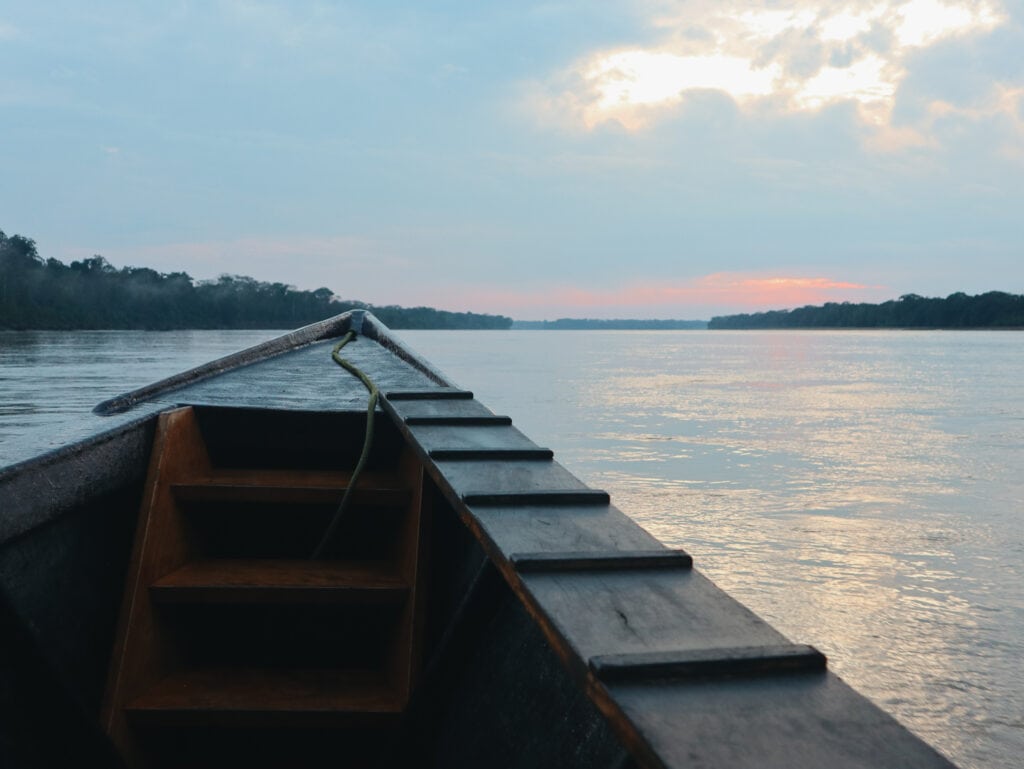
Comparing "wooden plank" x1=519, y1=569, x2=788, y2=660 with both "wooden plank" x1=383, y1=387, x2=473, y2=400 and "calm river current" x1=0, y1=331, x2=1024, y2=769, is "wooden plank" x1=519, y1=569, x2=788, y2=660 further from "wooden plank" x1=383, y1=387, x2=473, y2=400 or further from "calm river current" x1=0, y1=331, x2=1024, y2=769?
"wooden plank" x1=383, y1=387, x2=473, y2=400

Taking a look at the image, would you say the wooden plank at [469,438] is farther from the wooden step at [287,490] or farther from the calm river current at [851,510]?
the calm river current at [851,510]

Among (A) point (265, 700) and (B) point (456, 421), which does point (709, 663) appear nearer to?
(A) point (265, 700)

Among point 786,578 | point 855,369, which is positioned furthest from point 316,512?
point 855,369

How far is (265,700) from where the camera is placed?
7.89ft

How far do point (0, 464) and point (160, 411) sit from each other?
90cm

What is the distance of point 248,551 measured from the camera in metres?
3.05

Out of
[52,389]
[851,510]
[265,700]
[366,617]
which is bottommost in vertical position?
[851,510]

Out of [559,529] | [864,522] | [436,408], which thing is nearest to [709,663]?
[559,529]

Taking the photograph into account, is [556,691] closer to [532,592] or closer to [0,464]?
[532,592]

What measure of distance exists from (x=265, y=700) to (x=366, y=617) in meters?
0.42

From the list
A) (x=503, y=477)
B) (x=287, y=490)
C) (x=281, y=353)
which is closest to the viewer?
(x=503, y=477)

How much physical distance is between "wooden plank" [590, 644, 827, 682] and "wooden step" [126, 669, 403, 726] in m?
1.34

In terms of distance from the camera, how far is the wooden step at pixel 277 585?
8.39 ft

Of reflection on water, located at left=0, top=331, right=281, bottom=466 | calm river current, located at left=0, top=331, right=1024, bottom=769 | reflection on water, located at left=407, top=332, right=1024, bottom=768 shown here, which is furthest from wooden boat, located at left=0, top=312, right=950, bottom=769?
reflection on water, located at left=407, top=332, right=1024, bottom=768
